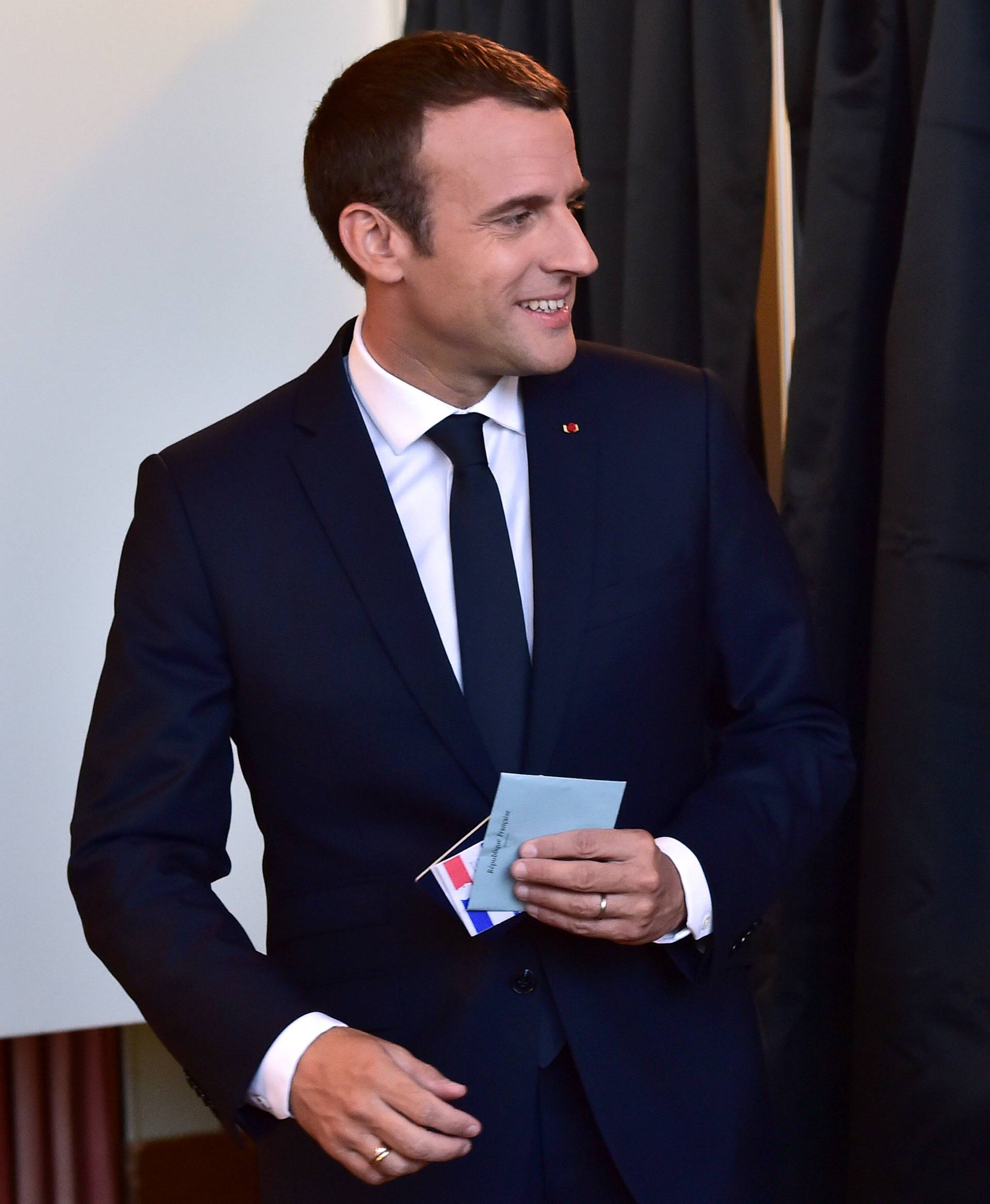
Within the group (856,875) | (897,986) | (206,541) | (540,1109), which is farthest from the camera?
(856,875)

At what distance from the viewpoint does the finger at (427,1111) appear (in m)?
1.19

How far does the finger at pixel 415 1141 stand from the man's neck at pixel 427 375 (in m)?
0.79

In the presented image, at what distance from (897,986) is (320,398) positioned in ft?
3.43

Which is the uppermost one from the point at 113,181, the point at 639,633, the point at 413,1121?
the point at 113,181

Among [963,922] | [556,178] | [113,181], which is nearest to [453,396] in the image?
[556,178]

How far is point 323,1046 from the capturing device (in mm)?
1291

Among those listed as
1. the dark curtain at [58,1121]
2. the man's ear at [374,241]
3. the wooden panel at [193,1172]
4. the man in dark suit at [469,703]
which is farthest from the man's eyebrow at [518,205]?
the wooden panel at [193,1172]

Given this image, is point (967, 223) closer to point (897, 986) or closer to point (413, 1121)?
point (897, 986)

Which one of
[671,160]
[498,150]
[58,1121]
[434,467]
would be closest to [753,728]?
[434,467]

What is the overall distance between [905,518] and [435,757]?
29.4 inches

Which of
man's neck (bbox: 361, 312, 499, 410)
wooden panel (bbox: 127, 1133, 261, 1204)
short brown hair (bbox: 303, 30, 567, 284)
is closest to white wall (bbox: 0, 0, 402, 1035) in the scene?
wooden panel (bbox: 127, 1133, 261, 1204)

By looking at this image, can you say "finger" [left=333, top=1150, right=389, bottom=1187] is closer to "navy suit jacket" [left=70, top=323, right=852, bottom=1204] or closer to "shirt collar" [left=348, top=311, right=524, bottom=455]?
"navy suit jacket" [left=70, top=323, right=852, bottom=1204]

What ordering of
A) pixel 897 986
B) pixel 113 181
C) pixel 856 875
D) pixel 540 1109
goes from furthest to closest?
pixel 113 181, pixel 856 875, pixel 897 986, pixel 540 1109

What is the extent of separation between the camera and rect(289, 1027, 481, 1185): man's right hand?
3.92 ft
